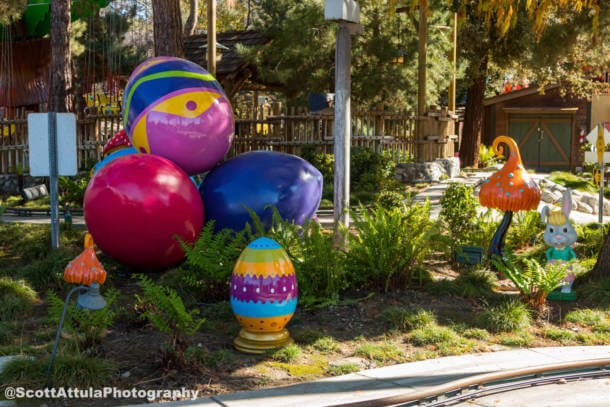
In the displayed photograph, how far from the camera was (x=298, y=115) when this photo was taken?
17312mm

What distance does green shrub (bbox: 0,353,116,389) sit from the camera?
4.31 m

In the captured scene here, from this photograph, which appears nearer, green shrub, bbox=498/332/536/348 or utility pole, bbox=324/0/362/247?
green shrub, bbox=498/332/536/348

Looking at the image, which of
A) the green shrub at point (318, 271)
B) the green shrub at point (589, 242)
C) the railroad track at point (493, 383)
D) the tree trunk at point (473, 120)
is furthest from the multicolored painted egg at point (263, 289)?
the tree trunk at point (473, 120)

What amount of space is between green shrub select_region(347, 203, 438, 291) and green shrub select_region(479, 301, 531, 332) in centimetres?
102

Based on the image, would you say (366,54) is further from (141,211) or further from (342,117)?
(141,211)

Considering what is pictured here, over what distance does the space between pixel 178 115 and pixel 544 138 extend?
79.8ft

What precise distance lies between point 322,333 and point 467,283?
2276 mm

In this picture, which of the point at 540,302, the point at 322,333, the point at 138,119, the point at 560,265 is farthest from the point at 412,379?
the point at 138,119

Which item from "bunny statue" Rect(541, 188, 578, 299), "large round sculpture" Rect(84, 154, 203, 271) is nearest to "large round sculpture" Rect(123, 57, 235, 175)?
"large round sculpture" Rect(84, 154, 203, 271)

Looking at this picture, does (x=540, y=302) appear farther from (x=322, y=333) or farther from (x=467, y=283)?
(x=322, y=333)

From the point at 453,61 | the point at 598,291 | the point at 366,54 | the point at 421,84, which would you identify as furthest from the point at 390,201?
the point at 453,61

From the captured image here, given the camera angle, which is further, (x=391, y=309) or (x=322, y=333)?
(x=391, y=309)

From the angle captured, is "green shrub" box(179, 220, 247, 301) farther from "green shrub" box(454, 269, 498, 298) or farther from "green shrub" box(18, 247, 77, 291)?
"green shrub" box(454, 269, 498, 298)

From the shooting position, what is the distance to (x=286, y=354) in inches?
202
